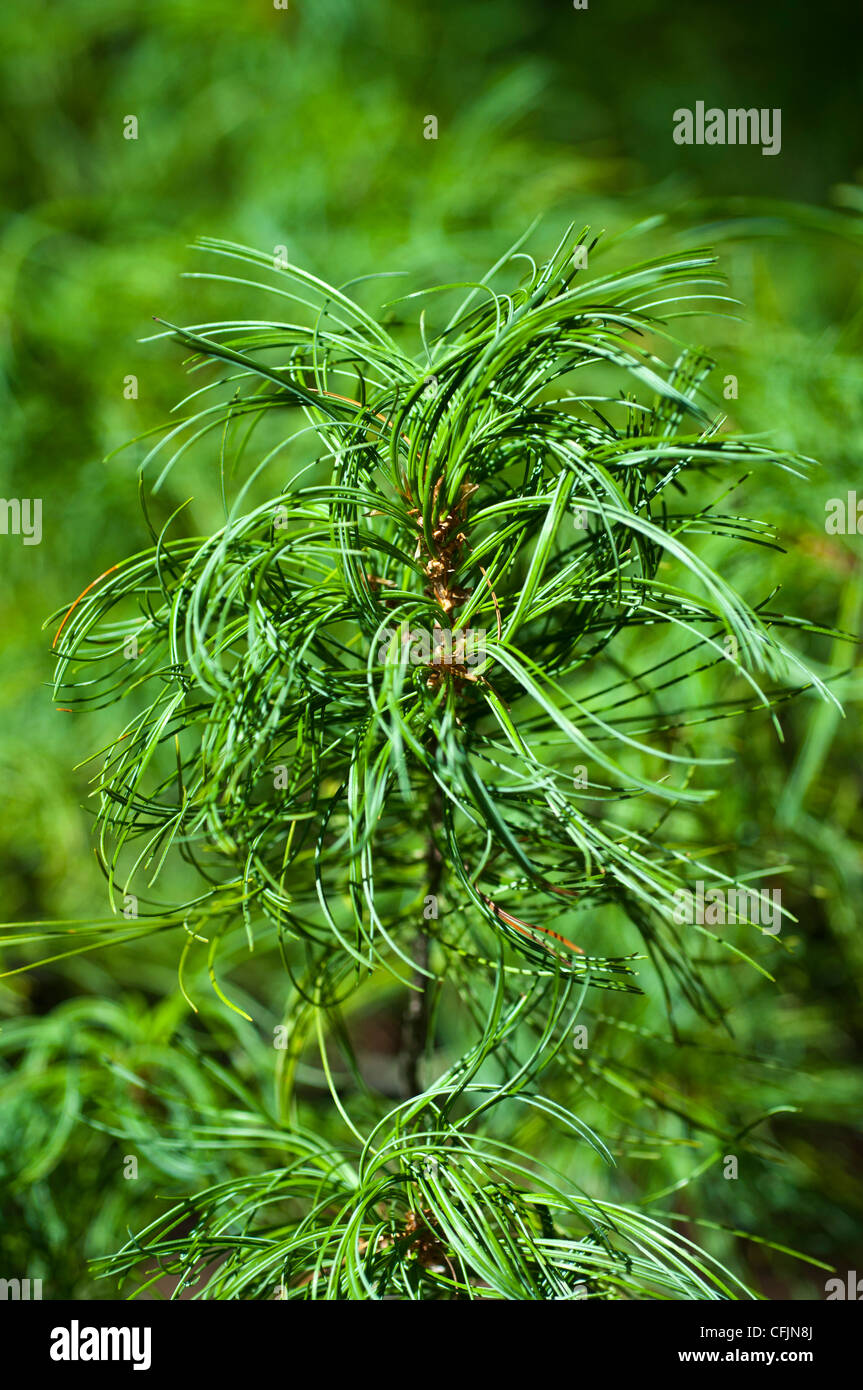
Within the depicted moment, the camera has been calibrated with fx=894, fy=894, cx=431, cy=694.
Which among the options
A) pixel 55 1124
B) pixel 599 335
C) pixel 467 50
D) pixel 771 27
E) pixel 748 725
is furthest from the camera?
pixel 771 27

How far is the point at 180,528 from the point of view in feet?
1.89

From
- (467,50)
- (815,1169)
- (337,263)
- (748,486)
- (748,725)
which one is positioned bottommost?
(815,1169)

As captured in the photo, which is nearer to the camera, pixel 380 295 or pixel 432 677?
pixel 432 677

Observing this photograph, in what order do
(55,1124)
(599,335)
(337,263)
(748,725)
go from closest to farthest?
(599,335)
(55,1124)
(748,725)
(337,263)

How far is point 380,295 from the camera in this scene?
576mm

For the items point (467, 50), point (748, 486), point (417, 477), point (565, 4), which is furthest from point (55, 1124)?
point (565, 4)

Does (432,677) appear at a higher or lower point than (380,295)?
lower

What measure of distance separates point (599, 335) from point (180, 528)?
0.42m

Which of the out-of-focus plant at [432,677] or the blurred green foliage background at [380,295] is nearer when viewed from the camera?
the out-of-focus plant at [432,677]

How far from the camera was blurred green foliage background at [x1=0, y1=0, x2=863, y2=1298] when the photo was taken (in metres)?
0.40

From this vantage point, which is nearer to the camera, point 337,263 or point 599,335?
point 599,335

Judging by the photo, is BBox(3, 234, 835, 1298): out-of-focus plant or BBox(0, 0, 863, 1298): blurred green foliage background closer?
BBox(3, 234, 835, 1298): out-of-focus plant

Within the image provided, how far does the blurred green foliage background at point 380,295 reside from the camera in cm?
40
